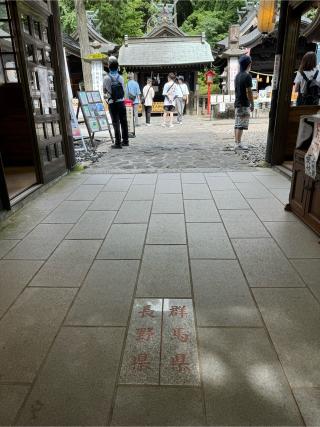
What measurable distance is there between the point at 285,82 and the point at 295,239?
3.66m

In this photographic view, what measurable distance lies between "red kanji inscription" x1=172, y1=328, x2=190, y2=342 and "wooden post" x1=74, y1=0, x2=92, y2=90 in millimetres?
15104

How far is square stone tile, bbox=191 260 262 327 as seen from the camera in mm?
2111

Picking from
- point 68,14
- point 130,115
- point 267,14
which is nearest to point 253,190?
point 267,14

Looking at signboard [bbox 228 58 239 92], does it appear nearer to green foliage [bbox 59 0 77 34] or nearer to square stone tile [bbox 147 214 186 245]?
green foliage [bbox 59 0 77 34]

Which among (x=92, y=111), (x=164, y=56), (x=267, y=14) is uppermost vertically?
(x=164, y=56)

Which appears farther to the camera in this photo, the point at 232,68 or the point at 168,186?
the point at 232,68

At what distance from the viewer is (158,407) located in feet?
5.01

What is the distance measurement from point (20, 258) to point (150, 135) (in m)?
9.08

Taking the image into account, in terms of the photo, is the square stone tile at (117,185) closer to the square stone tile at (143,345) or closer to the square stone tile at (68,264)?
the square stone tile at (68,264)

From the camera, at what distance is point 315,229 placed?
328 cm

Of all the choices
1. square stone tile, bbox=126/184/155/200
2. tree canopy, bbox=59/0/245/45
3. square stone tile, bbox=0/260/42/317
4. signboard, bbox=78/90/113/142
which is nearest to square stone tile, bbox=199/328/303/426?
square stone tile, bbox=0/260/42/317

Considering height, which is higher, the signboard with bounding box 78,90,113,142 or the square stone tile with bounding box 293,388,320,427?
the signboard with bounding box 78,90,113,142

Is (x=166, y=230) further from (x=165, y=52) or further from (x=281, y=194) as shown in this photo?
(x=165, y=52)

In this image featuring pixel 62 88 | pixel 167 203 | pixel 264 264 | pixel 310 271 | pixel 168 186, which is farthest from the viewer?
pixel 62 88
